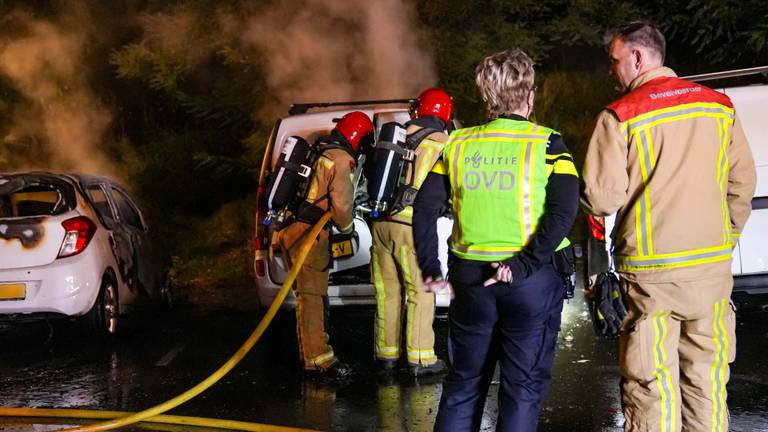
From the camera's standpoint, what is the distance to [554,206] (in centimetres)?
401

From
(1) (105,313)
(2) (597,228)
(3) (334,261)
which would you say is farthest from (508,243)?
(1) (105,313)

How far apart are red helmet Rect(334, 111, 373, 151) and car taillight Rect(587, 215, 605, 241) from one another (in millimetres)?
1651

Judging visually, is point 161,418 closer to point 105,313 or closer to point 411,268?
point 411,268

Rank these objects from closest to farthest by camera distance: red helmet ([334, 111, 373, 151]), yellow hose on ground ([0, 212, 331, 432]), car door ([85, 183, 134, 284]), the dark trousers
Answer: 1. the dark trousers
2. yellow hose on ground ([0, 212, 331, 432])
3. red helmet ([334, 111, 373, 151])
4. car door ([85, 183, 134, 284])

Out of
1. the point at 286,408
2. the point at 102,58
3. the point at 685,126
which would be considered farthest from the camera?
the point at 102,58

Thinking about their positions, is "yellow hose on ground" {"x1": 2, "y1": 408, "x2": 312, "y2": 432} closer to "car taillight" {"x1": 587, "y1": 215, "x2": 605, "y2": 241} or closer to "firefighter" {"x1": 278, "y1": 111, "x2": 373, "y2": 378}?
"firefighter" {"x1": 278, "y1": 111, "x2": 373, "y2": 378}

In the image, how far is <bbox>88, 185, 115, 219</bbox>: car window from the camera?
861cm

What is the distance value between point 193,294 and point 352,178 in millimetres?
5791

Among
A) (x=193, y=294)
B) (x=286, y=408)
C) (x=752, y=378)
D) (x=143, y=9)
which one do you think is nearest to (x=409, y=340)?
(x=286, y=408)

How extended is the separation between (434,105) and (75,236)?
10.9 ft

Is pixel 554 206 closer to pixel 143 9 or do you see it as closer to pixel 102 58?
pixel 143 9

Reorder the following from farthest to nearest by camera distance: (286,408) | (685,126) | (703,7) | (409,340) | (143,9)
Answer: (143,9) → (703,7) → (409,340) → (286,408) → (685,126)

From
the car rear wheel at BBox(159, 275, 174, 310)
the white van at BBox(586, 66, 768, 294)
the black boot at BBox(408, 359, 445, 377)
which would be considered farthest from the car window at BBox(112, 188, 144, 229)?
the white van at BBox(586, 66, 768, 294)

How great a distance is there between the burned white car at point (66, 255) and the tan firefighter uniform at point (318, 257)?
2.11 m
